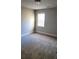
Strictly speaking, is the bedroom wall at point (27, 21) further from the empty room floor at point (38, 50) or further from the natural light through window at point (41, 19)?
the empty room floor at point (38, 50)

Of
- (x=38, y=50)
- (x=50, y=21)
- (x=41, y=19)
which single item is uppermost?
(x=41, y=19)

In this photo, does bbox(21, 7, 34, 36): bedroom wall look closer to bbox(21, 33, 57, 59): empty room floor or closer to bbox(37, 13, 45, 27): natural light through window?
bbox(37, 13, 45, 27): natural light through window

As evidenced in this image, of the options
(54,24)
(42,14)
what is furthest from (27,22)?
(54,24)

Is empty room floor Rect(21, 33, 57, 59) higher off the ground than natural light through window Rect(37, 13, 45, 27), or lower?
lower

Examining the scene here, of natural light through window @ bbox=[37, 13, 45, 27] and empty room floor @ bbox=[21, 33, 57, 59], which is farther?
natural light through window @ bbox=[37, 13, 45, 27]

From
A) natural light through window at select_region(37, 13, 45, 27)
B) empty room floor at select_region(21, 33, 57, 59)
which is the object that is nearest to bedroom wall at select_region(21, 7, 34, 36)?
natural light through window at select_region(37, 13, 45, 27)

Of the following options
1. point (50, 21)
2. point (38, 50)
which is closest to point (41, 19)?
point (50, 21)

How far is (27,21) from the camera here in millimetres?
6871

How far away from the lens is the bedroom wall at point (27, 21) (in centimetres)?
628

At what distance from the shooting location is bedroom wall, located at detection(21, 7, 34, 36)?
6277mm

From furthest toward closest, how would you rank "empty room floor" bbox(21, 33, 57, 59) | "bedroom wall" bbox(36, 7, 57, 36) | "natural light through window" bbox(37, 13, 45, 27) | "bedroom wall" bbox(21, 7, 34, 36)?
"natural light through window" bbox(37, 13, 45, 27)
"bedroom wall" bbox(36, 7, 57, 36)
"bedroom wall" bbox(21, 7, 34, 36)
"empty room floor" bbox(21, 33, 57, 59)

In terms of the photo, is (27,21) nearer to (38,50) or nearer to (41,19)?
(41,19)
